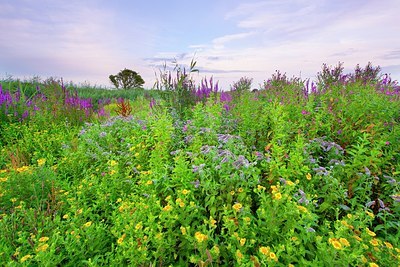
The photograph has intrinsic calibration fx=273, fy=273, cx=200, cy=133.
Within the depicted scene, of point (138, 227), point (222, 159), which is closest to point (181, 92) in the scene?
point (222, 159)

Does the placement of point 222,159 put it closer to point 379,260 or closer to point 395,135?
point 379,260

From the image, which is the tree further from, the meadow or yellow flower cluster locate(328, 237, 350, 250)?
yellow flower cluster locate(328, 237, 350, 250)

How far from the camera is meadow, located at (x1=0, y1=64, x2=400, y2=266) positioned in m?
1.84

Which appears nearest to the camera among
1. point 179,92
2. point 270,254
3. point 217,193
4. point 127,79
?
point 270,254

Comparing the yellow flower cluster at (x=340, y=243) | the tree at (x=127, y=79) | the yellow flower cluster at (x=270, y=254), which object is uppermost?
the tree at (x=127, y=79)

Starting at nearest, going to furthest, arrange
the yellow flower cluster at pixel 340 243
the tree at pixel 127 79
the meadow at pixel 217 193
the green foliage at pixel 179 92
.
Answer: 1. the yellow flower cluster at pixel 340 243
2. the meadow at pixel 217 193
3. the green foliage at pixel 179 92
4. the tree at pixel 127 79

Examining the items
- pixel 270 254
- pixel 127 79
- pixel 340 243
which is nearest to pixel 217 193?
pixel 270 254

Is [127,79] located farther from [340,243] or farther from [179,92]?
[340,243]

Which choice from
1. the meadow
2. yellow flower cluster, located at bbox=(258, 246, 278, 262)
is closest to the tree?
the meadow

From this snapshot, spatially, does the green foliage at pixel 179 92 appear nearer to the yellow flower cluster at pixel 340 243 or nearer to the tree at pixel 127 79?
the yellow flower cluster at pixel 340 243

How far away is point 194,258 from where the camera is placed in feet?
5.47

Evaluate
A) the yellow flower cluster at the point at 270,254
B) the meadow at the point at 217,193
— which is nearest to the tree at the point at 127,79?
the meadow at the point at 217,193

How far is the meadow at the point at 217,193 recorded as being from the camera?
6.03ft

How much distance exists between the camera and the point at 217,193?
7.38 feet
